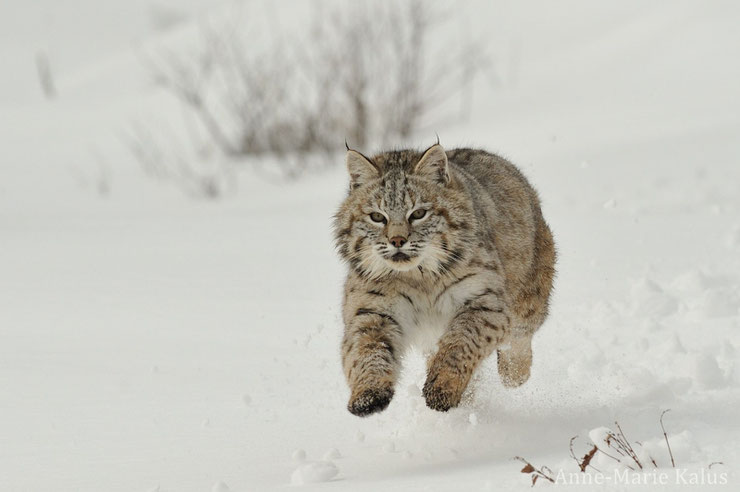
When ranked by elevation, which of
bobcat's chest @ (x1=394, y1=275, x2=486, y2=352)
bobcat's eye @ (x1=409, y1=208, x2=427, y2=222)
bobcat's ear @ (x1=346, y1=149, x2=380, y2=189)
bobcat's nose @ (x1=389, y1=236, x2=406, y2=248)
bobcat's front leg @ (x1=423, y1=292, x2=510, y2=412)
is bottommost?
bobcat's front leg @ (x1=423, y1=292, x2=510, y2=412)

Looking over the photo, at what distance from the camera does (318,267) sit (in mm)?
8297

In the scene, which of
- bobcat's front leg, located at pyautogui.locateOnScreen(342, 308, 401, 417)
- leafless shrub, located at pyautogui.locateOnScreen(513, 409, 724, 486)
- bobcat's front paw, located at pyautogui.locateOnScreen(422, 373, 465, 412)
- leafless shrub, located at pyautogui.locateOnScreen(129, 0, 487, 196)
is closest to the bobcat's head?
bobcat's front leg, located at pyautogui.locateOnScreen(342, 308, 401, 417)

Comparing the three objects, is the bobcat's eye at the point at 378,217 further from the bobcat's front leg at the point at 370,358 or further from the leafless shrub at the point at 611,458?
the leafless shrub at the point at 611,458

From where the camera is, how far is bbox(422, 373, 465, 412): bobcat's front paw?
4.20m

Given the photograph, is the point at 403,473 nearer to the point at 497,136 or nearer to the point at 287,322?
the point at 287,322

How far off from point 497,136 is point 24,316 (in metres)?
6.95

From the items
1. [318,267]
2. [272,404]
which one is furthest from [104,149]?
[272,404]

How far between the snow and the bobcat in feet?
1.18

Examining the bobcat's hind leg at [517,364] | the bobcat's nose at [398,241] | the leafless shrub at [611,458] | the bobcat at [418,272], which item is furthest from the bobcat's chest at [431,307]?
the leafless shrub at [611,458]

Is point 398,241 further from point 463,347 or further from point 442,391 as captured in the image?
point 442,391

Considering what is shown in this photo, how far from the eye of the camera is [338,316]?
257 inches

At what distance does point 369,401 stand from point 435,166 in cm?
117

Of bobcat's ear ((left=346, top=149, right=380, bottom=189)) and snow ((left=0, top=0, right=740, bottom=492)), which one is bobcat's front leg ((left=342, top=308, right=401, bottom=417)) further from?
bobcat's ear ((left=346, top=149, right=380, bottom=189))

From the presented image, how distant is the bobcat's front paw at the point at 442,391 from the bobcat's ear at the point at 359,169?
3.33 ft
